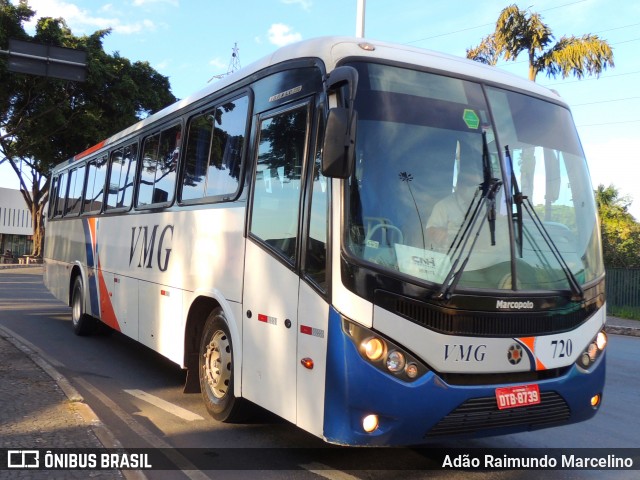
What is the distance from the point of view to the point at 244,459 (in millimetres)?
4871

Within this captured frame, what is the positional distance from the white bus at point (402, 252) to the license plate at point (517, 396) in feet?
0.04

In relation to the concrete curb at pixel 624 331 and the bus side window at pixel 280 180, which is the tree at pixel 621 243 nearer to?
the concrete curb at pixel 624 331

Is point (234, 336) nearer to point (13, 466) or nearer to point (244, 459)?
point (244, 459)

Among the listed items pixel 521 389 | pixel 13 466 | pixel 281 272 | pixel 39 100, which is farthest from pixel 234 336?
pixel 39 100

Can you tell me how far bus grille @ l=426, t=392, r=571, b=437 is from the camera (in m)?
4.02

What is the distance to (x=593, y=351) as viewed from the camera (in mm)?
4668

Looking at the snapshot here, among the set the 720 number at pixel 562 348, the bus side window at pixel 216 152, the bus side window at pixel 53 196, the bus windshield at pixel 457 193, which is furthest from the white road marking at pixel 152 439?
the bus side window at pixel 53 196

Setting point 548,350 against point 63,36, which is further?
point 63,36

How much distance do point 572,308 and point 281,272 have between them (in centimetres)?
215

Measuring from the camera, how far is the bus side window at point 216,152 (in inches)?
222

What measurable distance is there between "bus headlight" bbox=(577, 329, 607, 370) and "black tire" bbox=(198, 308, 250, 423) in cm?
279

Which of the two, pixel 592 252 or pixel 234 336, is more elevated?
pixel 592 252

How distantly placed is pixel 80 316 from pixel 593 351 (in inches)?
338

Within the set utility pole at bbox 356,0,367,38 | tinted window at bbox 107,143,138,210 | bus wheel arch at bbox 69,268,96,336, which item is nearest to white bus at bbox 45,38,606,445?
tinted window at bbox 107,143,138,210
